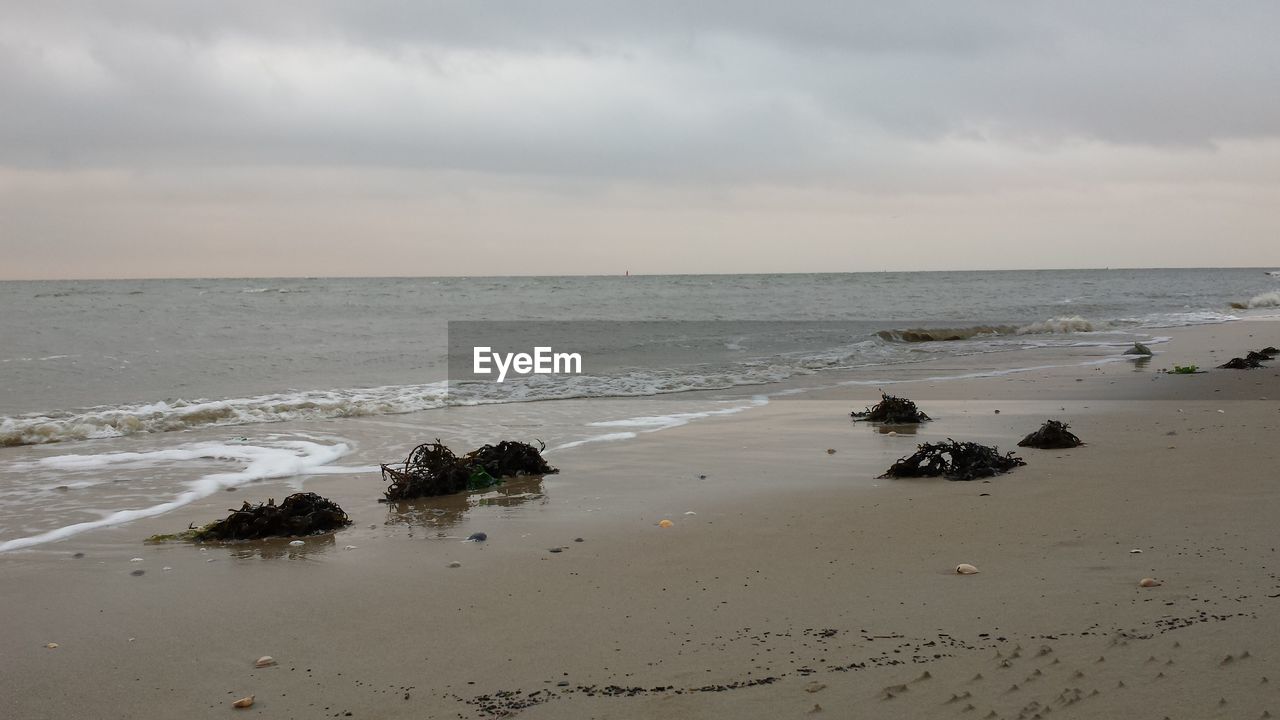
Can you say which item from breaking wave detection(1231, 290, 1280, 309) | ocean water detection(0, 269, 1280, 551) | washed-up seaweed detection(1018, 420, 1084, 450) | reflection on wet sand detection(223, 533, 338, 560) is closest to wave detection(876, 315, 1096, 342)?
ocean water detection(0, 269, 1280, 551)

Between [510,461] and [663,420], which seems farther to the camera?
[663,420]

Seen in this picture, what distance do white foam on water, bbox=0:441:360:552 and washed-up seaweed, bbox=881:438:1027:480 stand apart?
177 inches

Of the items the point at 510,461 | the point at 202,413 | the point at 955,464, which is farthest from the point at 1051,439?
the point at 202,413

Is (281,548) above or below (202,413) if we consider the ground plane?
below

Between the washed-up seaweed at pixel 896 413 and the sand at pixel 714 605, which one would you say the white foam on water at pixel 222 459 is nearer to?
the sand at pixel 714 605

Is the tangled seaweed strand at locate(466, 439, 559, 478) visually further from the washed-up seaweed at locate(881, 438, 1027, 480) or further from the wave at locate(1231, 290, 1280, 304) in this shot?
the wave at locate(1231, 290, 1280, 304)

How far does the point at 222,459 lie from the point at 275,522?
3337 mm

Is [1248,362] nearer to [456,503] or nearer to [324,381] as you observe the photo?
[456,503]

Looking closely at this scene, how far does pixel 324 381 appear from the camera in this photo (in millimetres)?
15070

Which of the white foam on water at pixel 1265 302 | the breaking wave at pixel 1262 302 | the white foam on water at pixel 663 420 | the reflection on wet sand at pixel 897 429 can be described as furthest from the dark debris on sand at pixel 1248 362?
the white foam on water at pixel 1265 302

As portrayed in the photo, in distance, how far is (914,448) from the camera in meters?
7.77

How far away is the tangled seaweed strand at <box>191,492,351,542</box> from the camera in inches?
211

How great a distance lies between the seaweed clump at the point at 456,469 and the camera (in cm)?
655

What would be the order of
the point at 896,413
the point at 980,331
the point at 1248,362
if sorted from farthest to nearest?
the point at 980,331 → the point at 1248,362 → the point at 896,413
